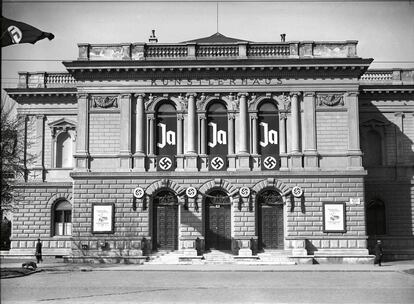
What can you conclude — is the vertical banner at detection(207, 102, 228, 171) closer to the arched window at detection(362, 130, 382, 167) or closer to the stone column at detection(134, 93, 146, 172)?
the stone column at detection(134, 93, 146, 172)

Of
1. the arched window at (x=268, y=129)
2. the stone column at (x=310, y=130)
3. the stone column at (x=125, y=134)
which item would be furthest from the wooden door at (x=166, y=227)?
A: the stone column at (x=310, y=130)

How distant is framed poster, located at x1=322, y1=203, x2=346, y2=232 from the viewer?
117ft

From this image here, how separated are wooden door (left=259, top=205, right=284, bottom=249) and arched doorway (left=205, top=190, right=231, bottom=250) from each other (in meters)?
1.98

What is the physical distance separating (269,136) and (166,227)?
8380 mm

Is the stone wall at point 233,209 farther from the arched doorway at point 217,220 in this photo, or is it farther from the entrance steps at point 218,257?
the entrance steps at point 218,257

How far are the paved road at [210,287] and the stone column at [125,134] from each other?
28.5 ft

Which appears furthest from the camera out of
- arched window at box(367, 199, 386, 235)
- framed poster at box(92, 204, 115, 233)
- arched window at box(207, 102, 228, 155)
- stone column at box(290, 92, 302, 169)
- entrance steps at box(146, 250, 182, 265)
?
arched window at box(367, 199, 386, 235)

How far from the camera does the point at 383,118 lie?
42062mm

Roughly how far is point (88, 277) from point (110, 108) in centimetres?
1321

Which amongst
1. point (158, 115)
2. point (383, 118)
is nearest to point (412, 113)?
point (383, 118)

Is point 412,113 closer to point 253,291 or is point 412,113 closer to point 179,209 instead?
point 179,209

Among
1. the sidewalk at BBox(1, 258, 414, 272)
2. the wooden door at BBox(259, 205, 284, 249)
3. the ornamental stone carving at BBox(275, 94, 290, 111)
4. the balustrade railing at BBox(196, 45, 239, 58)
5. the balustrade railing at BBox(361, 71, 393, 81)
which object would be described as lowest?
the sidewalk at BBox(1, 258, 414, 272)

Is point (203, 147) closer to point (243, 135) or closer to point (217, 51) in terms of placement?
point (243, 135)

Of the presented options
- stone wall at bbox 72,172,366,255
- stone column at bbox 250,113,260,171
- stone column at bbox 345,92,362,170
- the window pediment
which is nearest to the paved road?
stone wall at bbox 72,172,366,255
